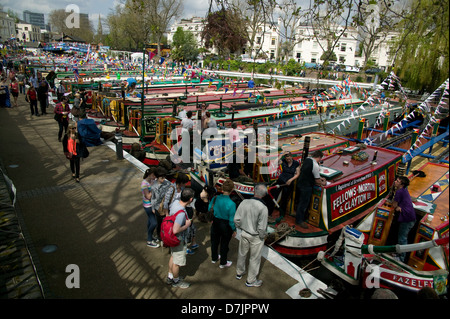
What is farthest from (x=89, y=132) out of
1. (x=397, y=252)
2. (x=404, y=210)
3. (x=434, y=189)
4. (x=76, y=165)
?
(x=434, y=189)

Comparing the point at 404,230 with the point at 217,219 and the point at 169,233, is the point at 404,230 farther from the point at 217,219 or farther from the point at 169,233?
the point at 169,233

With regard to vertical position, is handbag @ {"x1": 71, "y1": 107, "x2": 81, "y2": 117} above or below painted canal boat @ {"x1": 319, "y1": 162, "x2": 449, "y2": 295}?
above

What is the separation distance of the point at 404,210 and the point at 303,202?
1755 millimetres

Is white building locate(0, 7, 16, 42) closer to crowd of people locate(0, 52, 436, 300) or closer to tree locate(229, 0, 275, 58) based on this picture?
tree locate(229, 0, 275, 58)

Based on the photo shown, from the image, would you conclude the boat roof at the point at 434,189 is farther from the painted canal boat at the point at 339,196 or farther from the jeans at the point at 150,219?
the jeans at the point at 150,219

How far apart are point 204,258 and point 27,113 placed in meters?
16.1

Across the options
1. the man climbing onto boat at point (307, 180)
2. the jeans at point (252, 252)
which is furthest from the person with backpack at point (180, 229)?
the man climbing onto boat at point (307, 180)

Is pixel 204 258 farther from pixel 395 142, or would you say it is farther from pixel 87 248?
pixel 395 142

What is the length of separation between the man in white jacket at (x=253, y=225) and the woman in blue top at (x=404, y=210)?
2.52 m

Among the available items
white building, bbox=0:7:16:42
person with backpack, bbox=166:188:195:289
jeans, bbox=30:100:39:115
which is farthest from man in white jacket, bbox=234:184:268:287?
white building, bbox=0:7:16:42

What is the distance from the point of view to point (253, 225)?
456cm

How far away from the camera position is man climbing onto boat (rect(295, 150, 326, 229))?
19.5 feet

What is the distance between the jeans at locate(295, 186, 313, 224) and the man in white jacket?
176 cm
